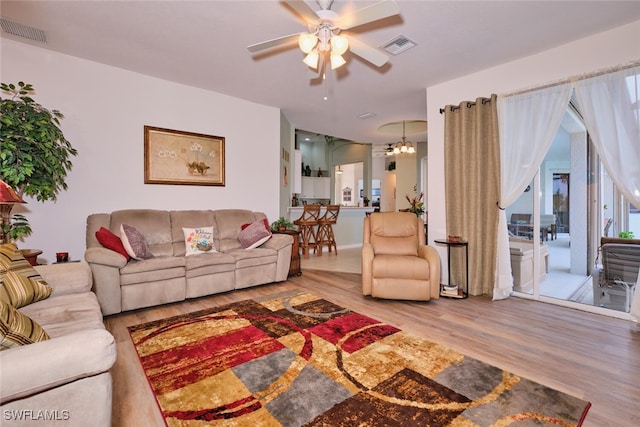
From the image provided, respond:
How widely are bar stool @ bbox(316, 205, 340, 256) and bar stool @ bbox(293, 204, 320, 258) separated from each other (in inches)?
4.8

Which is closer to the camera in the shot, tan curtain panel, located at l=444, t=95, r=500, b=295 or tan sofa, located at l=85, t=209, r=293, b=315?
tan sofa, located at l=85, t=209, r=293, b=315

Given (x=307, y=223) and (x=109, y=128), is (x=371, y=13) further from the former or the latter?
(x=307, y=223)

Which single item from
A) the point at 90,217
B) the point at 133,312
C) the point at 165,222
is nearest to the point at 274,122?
the point at 165,222

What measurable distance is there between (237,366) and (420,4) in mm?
3048

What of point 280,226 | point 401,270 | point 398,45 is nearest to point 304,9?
point 398,45

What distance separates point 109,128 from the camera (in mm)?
3482

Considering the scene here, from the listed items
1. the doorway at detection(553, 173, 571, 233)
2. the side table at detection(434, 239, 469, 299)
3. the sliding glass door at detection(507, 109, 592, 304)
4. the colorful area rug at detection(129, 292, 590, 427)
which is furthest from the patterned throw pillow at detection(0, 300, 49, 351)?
the doorway at detection(553, 173, 571, 233)

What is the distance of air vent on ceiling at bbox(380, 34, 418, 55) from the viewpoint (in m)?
2.81

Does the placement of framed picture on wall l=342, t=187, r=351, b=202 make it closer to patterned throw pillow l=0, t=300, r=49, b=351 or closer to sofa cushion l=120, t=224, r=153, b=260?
sofa cushion l=120, t=224, r=153, b=260

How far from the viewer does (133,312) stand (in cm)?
291

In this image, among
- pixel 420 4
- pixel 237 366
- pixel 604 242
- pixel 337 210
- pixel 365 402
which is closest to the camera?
pixel 365 402

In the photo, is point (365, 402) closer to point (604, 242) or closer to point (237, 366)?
point (237, 366)

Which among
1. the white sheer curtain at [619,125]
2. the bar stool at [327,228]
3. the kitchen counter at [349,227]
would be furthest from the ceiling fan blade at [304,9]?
the kitchen counter at [349,227]

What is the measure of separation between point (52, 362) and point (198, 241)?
271cm
